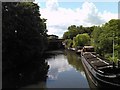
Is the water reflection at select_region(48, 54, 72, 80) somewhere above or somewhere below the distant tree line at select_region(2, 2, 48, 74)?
below

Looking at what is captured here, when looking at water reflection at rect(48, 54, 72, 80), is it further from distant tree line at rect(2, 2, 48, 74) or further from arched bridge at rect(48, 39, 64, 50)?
arched bridge at rect(48, 39, 64, 50)

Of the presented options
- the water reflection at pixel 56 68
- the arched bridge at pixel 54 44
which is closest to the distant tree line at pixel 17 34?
the water reflection at pixel 56 68

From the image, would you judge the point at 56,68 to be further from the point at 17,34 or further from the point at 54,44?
the point at 54,44

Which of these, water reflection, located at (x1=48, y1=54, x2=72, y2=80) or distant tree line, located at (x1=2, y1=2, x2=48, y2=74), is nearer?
distant tree line, located at (x1=2, y1=2, x2=48, y2=74)

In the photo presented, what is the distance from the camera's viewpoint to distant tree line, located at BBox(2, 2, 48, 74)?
24.7 m

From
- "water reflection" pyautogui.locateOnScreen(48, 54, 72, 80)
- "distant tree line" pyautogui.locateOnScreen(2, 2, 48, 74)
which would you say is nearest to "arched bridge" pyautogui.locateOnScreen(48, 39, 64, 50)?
"water reflection" pyautogui.locateOnScreen(48, 54, 72, 80)

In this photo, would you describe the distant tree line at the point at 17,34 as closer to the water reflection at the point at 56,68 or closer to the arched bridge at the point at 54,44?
the water reflection at the point at 56,68

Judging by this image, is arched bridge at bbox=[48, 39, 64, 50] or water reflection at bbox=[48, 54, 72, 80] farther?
arched bridge at bbox=[48, 39, 64, 50]

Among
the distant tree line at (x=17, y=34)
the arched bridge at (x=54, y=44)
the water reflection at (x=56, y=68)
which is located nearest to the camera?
the distant tree line at (x=17, y=34)

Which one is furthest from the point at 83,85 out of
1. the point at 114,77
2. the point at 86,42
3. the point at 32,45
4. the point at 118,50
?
the point at 86,42

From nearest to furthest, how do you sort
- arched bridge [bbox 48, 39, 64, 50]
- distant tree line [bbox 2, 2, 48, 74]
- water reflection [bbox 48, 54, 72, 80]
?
distant tree line [bbox 2, 2, 48, 74] < water reflection [bbox 48, 54, 72, 80] < arched bridge [bbox 48, 39, 64, 50]

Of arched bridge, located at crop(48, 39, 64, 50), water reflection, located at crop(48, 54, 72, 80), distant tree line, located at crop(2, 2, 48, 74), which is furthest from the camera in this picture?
arched bridge, located at crop(48, 39, 64, 50)

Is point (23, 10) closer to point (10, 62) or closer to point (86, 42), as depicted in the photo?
point (10, 62)

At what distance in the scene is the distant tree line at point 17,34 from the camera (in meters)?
24.7
